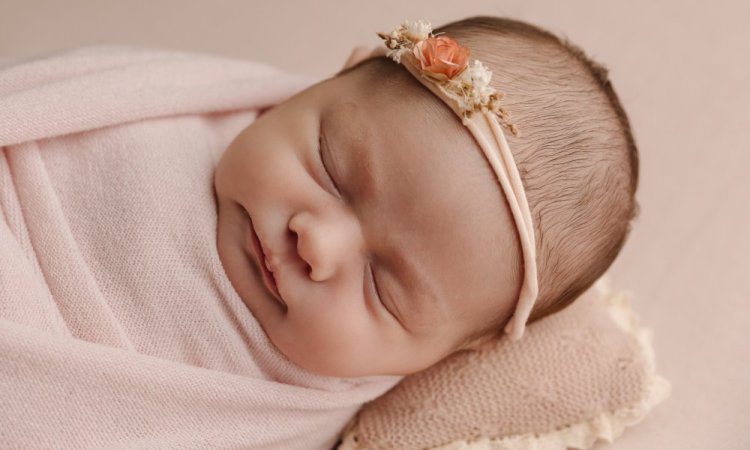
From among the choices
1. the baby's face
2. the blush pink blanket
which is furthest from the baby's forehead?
the blush pink blanket

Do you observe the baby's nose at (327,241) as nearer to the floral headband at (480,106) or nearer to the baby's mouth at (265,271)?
the baby's mouth at (265,271)

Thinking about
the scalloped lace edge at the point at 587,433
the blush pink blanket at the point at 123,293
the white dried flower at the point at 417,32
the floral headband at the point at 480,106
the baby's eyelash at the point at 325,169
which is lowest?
the scalloped lace edge at the point at 587,433

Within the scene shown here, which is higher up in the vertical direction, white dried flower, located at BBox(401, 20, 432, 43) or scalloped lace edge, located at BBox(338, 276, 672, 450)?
white dried flower, located at BBox(401, 20, 432, 43)

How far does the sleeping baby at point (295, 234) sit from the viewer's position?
111 cm

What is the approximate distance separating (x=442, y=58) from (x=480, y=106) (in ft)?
0.30

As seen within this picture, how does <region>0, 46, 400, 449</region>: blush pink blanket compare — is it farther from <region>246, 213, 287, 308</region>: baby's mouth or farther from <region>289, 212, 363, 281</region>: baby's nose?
<region>289, 212, 363, 281</region>: baby's nose

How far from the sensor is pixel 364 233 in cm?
114

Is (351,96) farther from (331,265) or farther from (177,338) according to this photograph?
(177,338)

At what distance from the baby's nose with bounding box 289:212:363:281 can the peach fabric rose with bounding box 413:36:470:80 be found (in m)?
0.25

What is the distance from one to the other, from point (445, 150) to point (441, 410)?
493 millimetres

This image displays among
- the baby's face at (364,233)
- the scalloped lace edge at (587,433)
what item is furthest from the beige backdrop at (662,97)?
the baby's face at (364,233)

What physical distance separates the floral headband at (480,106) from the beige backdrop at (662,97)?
1.73ft

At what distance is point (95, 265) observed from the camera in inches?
46.4

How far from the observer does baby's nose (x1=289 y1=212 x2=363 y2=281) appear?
3.59 feet
